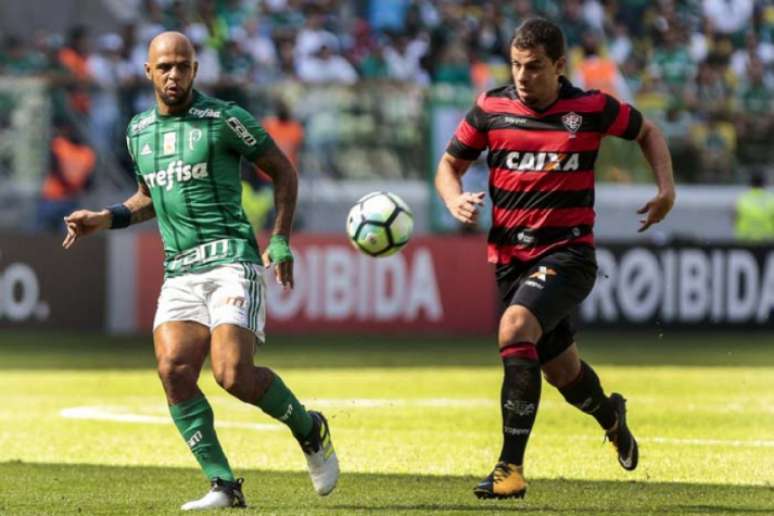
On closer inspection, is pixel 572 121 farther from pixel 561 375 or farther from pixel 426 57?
pixel 426 57

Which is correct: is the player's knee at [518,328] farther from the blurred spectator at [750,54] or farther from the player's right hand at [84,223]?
the blurred spectator at [750,54]

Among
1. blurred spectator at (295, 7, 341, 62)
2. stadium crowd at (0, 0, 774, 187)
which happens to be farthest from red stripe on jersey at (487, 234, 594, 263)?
blurred spectator at (295, 7, 341, 62)

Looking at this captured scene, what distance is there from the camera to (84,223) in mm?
8297

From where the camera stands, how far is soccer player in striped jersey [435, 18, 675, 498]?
26.8 ft

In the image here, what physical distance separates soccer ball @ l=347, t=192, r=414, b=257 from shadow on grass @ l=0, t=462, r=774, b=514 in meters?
1.27

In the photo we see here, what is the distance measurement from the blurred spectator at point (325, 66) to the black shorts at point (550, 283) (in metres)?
16.2

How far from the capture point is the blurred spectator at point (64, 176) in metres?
21.9

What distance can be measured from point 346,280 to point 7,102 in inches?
193

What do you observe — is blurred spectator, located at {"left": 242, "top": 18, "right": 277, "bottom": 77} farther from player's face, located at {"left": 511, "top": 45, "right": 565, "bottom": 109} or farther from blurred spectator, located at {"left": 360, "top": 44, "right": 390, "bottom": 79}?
player's face, located at {"left": 511, "top": 45, "right": 565, "bottom": 109}

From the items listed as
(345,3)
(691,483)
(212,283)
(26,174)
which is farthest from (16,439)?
(345,3)

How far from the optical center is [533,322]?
8.20 meters

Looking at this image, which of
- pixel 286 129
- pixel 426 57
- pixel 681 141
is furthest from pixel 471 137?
pixel 426 57

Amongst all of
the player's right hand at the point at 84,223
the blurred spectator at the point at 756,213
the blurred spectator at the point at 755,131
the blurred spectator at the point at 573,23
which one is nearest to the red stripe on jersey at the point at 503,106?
the player's right hand at the point at 84,223

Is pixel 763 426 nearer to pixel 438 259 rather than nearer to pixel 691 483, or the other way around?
pixel 691 483
